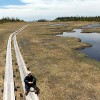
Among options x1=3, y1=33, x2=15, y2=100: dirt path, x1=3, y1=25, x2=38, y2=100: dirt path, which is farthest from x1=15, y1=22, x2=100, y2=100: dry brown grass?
x1=3, y1=33, x2=15, y2=100: dirt path

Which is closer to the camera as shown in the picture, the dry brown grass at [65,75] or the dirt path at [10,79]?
the dirt path at [10,79]

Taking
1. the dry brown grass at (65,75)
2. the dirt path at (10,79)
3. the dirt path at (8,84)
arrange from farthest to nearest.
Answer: the dry brown grass at (65,75) → the dirt path at (8,84) → the dirt path at (10,79)

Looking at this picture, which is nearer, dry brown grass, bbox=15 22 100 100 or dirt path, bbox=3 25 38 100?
dirt path, bbox=3 25 38 100

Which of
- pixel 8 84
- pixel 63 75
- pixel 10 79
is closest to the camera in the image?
pixel 8 84

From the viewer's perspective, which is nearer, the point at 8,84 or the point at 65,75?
the point at 8,84

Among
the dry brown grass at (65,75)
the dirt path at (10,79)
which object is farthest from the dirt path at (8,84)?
the dry brown grass at (65,75)

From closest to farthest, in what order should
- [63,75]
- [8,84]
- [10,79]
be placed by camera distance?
[8,84] < [10,79] < [63,75]

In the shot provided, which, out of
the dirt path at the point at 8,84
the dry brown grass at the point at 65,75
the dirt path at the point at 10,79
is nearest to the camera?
the dirt path at the point at 10,79

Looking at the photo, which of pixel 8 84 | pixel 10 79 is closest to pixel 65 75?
pixel 10 79

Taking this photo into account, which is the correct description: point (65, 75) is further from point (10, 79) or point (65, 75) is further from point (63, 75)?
point (10, 79)

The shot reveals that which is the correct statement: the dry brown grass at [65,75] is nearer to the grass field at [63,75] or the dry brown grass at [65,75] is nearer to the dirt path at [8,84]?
the grass field at [63,75]

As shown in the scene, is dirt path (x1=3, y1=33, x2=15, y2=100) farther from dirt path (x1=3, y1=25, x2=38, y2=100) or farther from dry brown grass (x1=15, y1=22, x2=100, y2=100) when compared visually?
dry brown grass (x1=15, y1=22, x2=100, y2=100)

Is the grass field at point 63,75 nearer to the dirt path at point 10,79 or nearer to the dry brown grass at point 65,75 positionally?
the dry brown grass at point 65,75

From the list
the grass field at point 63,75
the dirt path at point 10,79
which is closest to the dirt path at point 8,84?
the dirt path at point 10,79
